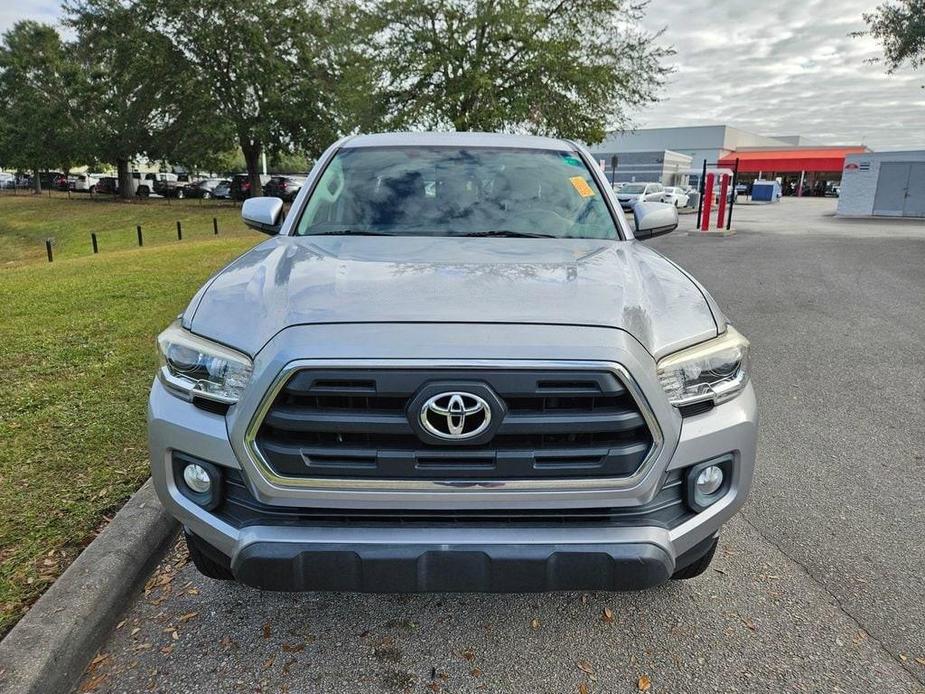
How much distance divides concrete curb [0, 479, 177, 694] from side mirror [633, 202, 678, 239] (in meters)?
2.85

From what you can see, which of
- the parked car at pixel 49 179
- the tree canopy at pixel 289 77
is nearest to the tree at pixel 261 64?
the tree canopy at pixel 289 77

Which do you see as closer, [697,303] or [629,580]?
[629,580]

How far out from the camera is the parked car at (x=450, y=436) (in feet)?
6.36

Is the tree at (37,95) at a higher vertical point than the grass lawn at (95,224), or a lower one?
higher

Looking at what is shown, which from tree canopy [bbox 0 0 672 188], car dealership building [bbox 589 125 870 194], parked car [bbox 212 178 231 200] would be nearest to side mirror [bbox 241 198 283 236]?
tree canopy [bbox 0 0 672 188]

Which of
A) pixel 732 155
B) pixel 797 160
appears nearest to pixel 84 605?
pixel 797 160

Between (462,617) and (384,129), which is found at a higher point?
(384,129)

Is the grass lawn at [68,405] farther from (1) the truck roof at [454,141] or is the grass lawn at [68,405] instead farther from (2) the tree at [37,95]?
(2) the tree at [37,95]

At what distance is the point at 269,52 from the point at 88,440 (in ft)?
100

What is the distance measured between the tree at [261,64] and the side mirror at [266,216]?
2774 centimetres

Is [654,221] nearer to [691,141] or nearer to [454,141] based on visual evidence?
[454,141]

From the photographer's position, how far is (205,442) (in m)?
2.05

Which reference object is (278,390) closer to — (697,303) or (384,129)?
(697,303)

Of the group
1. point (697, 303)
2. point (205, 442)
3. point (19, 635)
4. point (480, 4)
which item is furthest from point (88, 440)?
point (480, 4)
